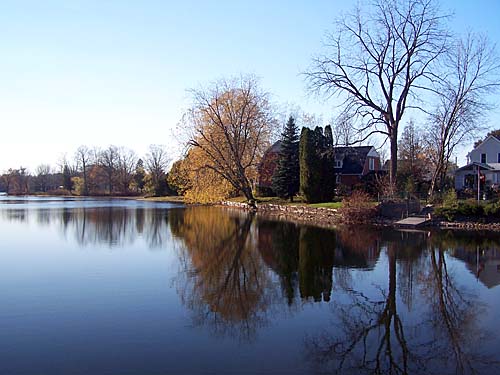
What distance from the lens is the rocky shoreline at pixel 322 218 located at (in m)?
23.4

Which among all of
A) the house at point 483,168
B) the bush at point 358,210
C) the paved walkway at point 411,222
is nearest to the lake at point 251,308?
the paved walkway at point 411,222

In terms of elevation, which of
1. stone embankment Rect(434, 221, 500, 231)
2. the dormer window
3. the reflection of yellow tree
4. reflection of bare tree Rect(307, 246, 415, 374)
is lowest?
reflection of bare tree Rect(307, 246, 415, 374)

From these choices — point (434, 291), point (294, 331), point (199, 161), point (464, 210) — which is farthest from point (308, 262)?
point (199, 161)

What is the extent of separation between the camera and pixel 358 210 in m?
26.4

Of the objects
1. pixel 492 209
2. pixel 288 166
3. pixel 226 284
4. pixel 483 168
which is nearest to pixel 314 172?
pixel 288 166

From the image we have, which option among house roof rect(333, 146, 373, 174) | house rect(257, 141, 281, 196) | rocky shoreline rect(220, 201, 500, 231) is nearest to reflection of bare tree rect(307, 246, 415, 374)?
rocky shoreline rect(220, 201, 500, 231)

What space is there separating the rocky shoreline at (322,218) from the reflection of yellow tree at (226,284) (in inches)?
371

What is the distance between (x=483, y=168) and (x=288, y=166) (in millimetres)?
17531

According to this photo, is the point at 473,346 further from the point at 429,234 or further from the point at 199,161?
the point at 199,161

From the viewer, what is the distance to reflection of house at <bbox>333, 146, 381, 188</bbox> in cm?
4747

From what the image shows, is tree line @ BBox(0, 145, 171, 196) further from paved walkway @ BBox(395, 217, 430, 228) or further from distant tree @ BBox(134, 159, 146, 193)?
paved walkway @ BBox(395, 217, 430, 228)

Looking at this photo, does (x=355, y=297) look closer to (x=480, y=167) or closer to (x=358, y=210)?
(x=358, y=210)

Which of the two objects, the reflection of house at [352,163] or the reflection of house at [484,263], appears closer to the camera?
the reflection of house at [484,263]

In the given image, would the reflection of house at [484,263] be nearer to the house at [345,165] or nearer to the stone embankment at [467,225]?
the stone embankment at [467,225]
